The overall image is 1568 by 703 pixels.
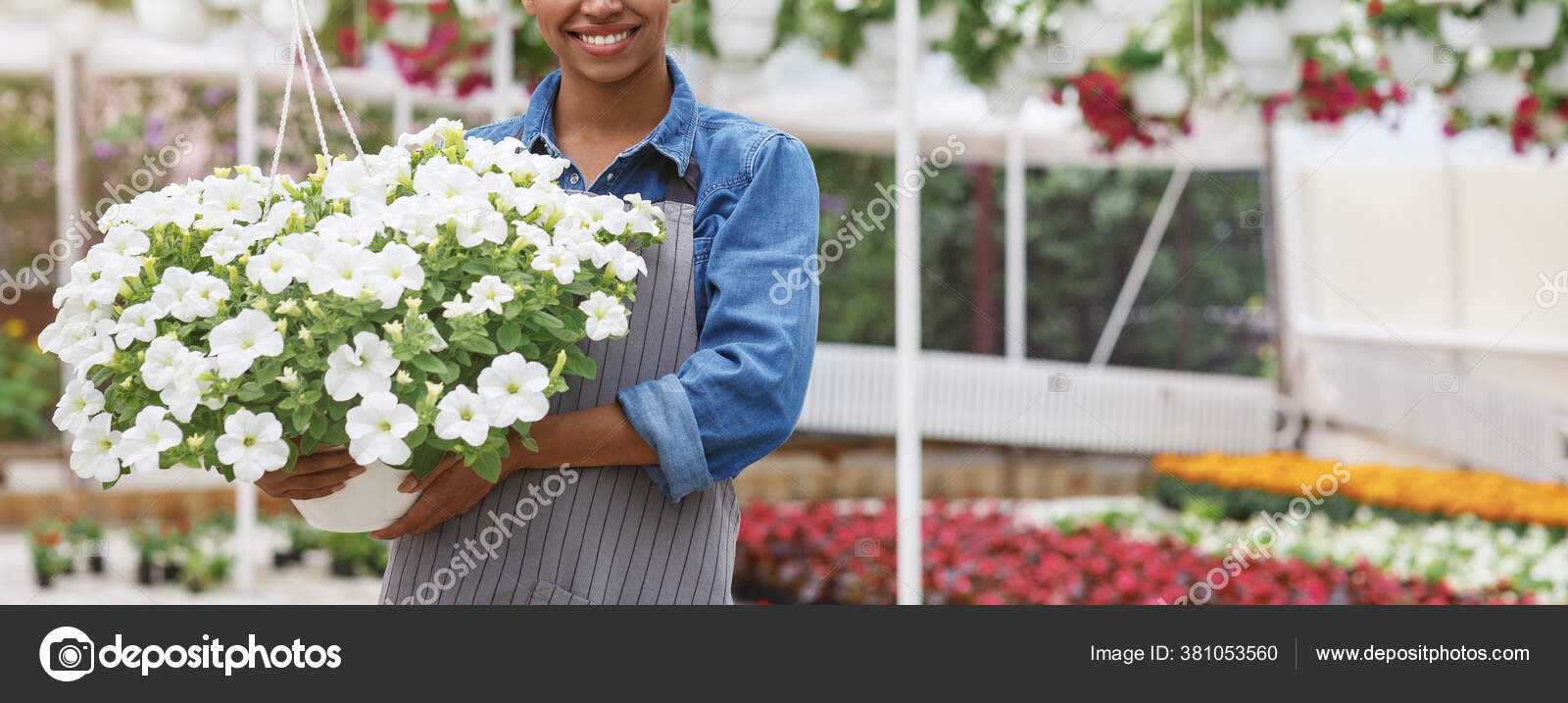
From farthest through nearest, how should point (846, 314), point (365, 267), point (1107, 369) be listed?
point (846, 314), point (1107, 369), point (365, 267)

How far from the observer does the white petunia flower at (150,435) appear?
1083 mm

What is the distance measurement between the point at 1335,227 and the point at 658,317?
27.2 ft

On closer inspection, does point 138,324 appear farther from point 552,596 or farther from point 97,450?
point 552,596

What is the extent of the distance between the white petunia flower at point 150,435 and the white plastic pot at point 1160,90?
15.5ft

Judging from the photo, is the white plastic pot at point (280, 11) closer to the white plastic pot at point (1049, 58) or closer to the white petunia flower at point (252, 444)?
the white plastic pot at point (1049, 58)

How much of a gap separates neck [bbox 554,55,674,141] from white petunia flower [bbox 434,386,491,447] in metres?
0.36

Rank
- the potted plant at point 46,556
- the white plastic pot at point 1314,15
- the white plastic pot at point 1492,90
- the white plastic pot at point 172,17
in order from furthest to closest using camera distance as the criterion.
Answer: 1. the white plastic pot at point 1492,90
2. the potted plant at point 46,556
3. the white plastic pot at point 1314,15
4. the white plastic pot at point 172,17

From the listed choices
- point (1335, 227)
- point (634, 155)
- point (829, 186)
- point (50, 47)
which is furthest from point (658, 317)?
point (829, 186)

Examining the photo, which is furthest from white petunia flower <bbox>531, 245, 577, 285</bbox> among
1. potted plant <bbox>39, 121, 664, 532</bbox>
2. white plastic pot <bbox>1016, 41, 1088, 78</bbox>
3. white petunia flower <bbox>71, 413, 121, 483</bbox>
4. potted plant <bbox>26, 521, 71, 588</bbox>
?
potted plant <bbox>26, 521, 71, 588</bbox>

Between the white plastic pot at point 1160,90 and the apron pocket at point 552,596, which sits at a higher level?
the white plastic pot at point 1160,90

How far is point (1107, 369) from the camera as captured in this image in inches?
340

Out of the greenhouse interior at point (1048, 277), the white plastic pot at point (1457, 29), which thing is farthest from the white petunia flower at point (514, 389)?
the white plastic pot at point (1457, 29)

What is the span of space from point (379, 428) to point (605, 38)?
0.41 m
